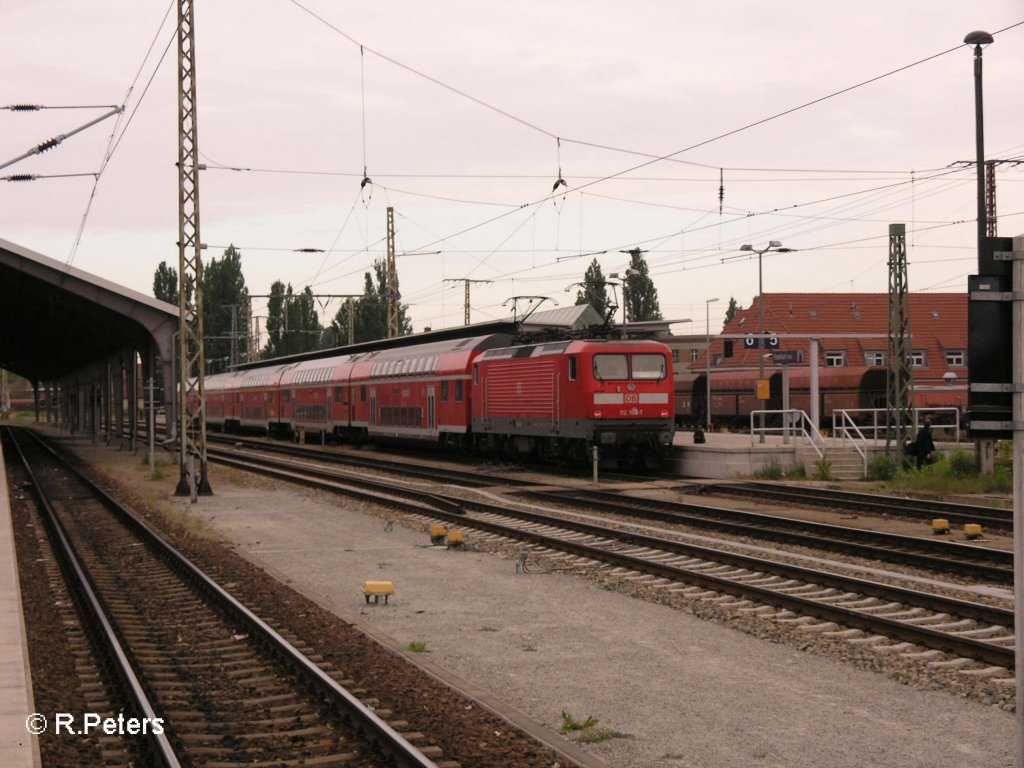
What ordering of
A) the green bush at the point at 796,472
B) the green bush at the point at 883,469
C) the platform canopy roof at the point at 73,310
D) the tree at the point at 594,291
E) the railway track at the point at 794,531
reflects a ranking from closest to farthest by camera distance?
1. the railway track at the point at 794,531
2. the green bush at the point at 883,469
3. the green bush at the point at 796,472
4. the platform canopy roof at the point at 73,310
5. the tree at the point at 594,291

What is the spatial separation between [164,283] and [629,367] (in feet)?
284

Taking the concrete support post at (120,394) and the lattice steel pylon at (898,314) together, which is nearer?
the lattice steel pylon at (898,314)

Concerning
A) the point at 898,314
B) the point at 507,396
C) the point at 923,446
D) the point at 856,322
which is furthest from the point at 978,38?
the point at 856,322

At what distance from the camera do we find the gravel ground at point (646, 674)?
722cm

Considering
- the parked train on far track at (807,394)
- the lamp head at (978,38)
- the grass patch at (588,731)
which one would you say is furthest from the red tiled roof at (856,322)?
the grass patch at (588,731)

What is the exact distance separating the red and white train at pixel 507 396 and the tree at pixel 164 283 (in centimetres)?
6034

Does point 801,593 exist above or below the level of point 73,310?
below

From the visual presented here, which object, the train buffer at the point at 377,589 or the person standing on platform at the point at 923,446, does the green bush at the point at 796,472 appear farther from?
the train buffer at the point at 377,589

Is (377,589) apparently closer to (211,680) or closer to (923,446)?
(211,680)

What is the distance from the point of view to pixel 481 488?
87.9ft

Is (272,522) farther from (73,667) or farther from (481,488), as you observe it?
(73,667)

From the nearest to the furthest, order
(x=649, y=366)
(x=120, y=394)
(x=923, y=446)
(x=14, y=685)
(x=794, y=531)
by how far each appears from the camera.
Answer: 1. (x=14, y=685)
2. (x=794, y=531)
3. (x=923, y=446)
4. (x=649, y=366)
5. (x=120, y=394)

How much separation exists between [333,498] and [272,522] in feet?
14.7

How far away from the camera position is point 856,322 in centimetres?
7281
